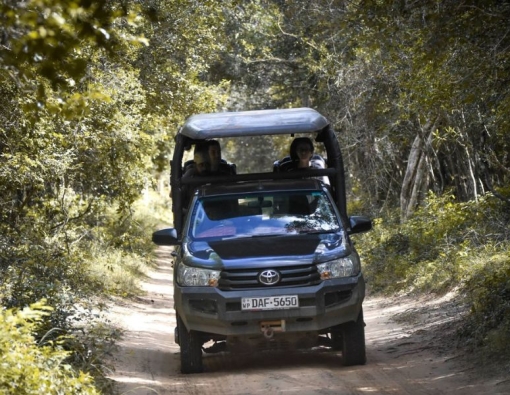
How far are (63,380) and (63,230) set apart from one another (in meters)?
10.9

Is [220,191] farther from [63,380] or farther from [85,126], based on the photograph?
[85,126]

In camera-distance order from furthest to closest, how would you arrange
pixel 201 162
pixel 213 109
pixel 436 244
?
1. pixel 213 109
2. pixel 436 244
3. pixel 201 162

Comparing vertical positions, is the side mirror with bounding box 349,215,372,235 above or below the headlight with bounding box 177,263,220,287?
above

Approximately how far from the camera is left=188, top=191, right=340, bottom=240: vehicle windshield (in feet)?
32.0

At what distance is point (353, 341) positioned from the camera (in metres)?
9.36

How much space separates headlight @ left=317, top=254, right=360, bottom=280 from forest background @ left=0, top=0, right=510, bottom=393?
1516mm

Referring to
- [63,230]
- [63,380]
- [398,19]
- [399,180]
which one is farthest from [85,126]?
[399,180]

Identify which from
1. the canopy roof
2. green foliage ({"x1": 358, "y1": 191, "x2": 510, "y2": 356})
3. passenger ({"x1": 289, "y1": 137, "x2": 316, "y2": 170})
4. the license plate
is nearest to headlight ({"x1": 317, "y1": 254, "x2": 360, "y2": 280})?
the license plate

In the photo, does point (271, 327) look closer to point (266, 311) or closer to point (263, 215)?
point (266, 311)

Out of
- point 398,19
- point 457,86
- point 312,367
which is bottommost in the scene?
point 312,367

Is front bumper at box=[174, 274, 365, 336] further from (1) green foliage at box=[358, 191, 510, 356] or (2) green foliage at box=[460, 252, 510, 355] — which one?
(1) green foliage at box=[358, 191, 510, 356]

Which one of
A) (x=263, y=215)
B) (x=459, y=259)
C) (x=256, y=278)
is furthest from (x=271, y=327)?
(x=459, y=259)

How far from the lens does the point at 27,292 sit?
945cm

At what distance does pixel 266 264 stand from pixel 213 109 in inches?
518
